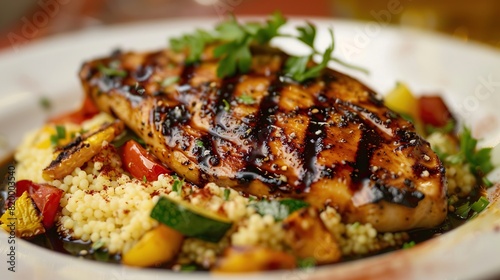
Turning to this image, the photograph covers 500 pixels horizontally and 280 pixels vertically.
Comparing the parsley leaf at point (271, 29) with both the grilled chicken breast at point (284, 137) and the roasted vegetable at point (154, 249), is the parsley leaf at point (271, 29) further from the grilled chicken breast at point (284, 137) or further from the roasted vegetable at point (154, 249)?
the roasted vegetable at point (154, 249)

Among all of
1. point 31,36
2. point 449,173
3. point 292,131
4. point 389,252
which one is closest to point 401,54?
point 449,173

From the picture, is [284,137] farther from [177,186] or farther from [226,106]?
[177,186]

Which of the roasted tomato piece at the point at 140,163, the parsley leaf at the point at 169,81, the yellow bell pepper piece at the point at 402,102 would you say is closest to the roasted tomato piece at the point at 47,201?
the roasted tomato piece at the point at 140,163

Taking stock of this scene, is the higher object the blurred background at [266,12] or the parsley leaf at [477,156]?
the blurred background at [266,12]

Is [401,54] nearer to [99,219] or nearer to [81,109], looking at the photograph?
[81,109]

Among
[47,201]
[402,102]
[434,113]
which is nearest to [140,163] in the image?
[47,201]

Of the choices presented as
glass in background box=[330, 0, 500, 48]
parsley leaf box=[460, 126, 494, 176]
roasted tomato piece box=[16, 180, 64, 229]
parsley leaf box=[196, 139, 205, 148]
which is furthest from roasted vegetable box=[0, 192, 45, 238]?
glass in background box=[330, 0, 500, 48]
